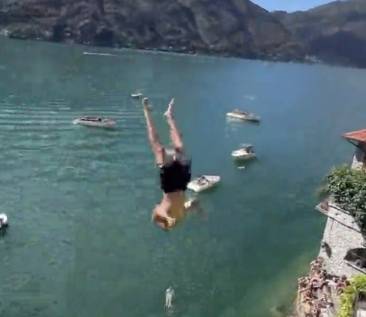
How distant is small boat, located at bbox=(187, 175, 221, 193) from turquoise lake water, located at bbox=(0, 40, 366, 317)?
38.7 inches

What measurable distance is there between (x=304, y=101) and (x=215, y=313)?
108240mm

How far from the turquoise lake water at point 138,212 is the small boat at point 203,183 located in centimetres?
98

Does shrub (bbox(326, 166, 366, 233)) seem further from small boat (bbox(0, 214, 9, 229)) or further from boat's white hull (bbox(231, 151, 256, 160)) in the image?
boat's white hull (bbox(231, 151, 256, 160))

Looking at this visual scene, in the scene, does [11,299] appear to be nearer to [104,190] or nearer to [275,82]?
[104,190]

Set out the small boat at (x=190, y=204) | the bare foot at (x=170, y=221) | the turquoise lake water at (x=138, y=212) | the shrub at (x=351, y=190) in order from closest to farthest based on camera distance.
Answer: the bare foot at (x=170, y=221) → the small boat at (x=190, y=204) → the shrub at (x=351, y=190) → the turquoise lake water at (x=138, y=212)

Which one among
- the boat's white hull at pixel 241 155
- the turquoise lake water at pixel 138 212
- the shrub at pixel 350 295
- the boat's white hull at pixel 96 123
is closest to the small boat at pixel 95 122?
the boat's white hull at pixel 96 123

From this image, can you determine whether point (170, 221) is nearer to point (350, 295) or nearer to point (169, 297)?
point (350, 295)

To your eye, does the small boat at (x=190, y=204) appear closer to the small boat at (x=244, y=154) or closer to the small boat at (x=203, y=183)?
the small boat at (x=203, y=183)

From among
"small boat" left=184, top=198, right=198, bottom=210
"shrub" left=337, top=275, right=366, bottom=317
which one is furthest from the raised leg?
"shrub" left=337, top=275, right=366, bottom=317

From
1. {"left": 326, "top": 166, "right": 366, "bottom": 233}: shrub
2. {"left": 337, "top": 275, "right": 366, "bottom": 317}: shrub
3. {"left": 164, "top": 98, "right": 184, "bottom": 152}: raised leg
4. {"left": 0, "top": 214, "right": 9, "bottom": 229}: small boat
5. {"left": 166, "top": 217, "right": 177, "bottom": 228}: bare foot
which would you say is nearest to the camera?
{"left": 164, "top": 98, "right": 184, "bottom": 152}: raised leg

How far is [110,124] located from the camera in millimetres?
72000

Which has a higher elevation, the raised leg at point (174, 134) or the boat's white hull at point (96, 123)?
the raised leg at point (174, 134)

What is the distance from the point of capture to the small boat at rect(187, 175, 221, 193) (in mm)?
51188

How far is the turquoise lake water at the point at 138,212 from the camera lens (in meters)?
32.6
